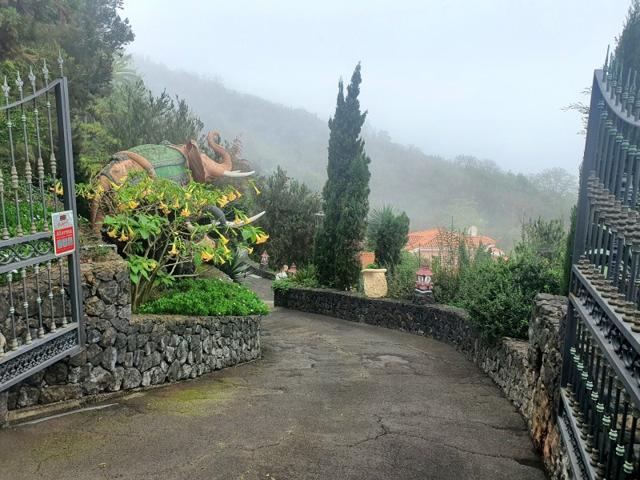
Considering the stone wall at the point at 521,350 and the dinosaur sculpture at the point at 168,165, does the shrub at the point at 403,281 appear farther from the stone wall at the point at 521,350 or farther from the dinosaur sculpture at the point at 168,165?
the dinosaur sculpture at the point at 168,165

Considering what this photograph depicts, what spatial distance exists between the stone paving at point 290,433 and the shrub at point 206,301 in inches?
38.2

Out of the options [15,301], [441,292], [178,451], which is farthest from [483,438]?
[441,292]

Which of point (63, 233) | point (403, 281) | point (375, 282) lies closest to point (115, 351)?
point (63, 233)

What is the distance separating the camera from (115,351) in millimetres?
5707

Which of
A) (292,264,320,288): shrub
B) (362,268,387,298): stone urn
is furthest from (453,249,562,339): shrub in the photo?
(292,264,320,288): shrub

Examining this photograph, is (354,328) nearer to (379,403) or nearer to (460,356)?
(460,356)

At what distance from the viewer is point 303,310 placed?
16969 mm

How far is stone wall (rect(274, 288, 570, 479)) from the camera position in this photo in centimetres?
423

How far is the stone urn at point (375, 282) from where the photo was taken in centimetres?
1438

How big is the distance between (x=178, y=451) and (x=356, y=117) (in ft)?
45.2

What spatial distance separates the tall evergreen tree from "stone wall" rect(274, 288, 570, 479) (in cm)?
188

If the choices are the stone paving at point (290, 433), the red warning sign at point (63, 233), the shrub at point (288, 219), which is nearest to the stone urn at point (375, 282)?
the stone paving at point (290, 433)

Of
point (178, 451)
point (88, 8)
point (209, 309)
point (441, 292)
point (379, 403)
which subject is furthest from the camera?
point (88, 8)

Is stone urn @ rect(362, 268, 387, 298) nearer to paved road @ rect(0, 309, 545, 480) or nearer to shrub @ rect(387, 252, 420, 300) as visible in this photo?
shrub @ rect(387, 252, 420, 300)
